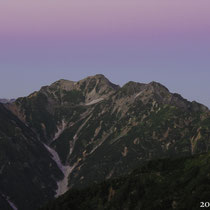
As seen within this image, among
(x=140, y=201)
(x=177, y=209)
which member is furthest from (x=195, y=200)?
(x=140, y=201)

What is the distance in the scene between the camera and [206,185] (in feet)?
572

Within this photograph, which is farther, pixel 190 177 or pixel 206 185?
pixel 190 177

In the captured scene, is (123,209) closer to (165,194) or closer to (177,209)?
(165,194)

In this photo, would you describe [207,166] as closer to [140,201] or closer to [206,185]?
[206,185]

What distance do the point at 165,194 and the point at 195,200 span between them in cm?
2223

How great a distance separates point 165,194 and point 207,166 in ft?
77.9

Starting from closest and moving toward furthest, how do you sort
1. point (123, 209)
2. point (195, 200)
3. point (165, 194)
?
1. point (195, 200)
2. point (165, 194)
3. point (123, 209)

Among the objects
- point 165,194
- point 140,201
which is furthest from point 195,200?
point 140,201

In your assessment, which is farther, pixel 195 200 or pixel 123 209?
pixel 123 209

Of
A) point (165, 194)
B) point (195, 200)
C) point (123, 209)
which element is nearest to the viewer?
point (195, 200)

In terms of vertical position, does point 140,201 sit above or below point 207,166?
below

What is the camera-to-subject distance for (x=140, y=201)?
196 meters

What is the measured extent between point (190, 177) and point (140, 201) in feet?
81.9

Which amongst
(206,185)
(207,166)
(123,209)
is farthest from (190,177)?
(123,209)
